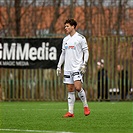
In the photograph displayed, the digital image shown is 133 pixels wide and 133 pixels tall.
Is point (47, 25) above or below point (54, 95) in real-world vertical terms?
above

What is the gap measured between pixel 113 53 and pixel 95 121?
17010 millimetres

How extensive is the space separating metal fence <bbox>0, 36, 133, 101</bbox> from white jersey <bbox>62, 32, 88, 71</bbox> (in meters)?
14.7

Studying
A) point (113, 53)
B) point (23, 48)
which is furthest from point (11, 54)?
point (113, 53)

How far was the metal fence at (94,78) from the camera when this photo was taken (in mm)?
31281

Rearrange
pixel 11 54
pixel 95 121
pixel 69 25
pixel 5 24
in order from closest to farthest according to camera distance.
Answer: pixel 95 121 → pixel 69 25 → pixel 11 54 → pixel 5 24

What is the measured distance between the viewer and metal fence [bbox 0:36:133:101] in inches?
1232

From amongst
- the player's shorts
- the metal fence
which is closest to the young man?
the player's shorts

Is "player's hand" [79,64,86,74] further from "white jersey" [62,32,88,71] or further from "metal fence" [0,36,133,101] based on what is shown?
"metal fence" [0,36,133,101]

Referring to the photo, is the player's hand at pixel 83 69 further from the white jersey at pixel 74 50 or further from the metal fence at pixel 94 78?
the metal fence at pixel 94 78

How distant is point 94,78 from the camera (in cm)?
3150

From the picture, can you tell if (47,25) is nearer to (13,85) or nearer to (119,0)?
(119,0)

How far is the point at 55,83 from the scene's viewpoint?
104 ft

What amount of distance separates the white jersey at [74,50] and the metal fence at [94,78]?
14673 mm

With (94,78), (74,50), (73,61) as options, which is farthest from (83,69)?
(94,78)
